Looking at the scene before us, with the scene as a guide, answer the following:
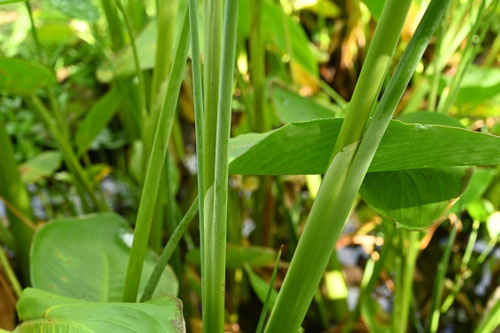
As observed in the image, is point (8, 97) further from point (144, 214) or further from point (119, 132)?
point (144, 214)

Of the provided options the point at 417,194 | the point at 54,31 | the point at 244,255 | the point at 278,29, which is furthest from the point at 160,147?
the point at 54,31

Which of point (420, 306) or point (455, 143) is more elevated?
point (455, 143)

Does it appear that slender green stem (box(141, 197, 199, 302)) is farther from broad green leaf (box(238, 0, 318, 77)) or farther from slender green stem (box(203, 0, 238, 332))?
broad green leaf (box(238, 0, 318, 77))

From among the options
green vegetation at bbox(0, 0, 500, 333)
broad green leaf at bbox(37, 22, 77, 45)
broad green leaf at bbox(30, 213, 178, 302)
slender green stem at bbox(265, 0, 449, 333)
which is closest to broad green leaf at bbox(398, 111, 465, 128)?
green vegetation at bbox(0, 0, 500, 333)

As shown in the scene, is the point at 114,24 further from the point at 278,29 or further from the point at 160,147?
the point at 160,147

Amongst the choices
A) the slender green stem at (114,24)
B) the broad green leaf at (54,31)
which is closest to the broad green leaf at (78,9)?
the slender green stem at (114,24)

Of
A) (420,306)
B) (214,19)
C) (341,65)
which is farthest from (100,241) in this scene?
(341,65)

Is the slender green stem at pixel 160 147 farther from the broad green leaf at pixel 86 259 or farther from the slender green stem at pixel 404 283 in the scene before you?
the slender green stem at pixel 404 283
